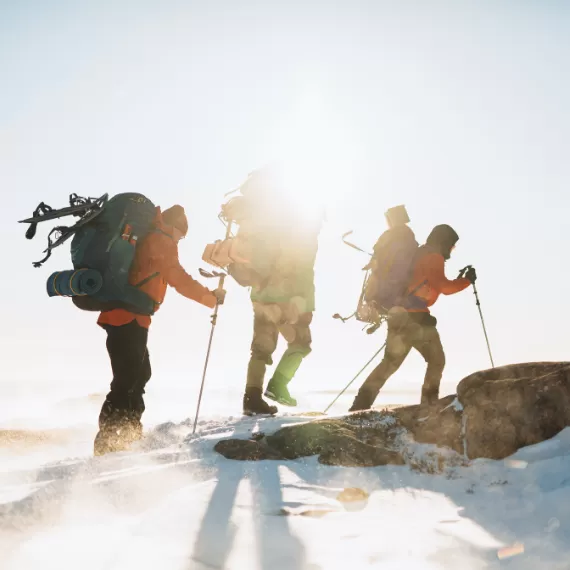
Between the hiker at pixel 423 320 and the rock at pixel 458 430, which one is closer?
the rock at pixel 458 430

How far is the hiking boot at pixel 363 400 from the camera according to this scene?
8757 mm

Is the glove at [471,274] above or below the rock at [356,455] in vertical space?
above

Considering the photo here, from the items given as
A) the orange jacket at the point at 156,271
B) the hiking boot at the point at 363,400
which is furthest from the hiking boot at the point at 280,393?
the orange jacket at the point at 156,271

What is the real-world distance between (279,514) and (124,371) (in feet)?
13.2

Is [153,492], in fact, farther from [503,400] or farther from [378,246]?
[378,246]

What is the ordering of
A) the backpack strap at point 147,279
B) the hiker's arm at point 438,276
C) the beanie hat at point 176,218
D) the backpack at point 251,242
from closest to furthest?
1. the backpack strap at point 147,279
2. the beanie hat at point 176,218
3. the hiker's arm at point 438,276
4. the backpack at point 251,242

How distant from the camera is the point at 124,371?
7371mm

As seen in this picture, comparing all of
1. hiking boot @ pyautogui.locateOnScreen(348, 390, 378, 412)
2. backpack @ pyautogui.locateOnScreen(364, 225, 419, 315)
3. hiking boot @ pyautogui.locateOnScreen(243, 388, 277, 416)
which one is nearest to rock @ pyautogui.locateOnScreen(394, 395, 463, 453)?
hiking boot @ pyautogui.locateOnScreen(348, 390, 378, 412)

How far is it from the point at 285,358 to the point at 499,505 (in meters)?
4.99

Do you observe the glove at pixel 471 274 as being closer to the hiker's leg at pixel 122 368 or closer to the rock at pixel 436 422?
the rock at pixel 436 422

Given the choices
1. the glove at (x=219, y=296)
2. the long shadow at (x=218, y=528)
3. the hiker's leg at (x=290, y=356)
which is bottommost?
the long shadow at (x=218, y=528)

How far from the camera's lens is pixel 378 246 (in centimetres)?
929

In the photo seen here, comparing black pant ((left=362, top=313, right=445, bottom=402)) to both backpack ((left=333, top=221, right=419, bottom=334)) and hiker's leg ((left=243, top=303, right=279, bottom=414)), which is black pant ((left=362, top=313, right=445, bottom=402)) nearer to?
backpack ((left=333, top=221, right=419, bottom=334))

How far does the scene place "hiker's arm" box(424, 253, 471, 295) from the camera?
28.0 feet
